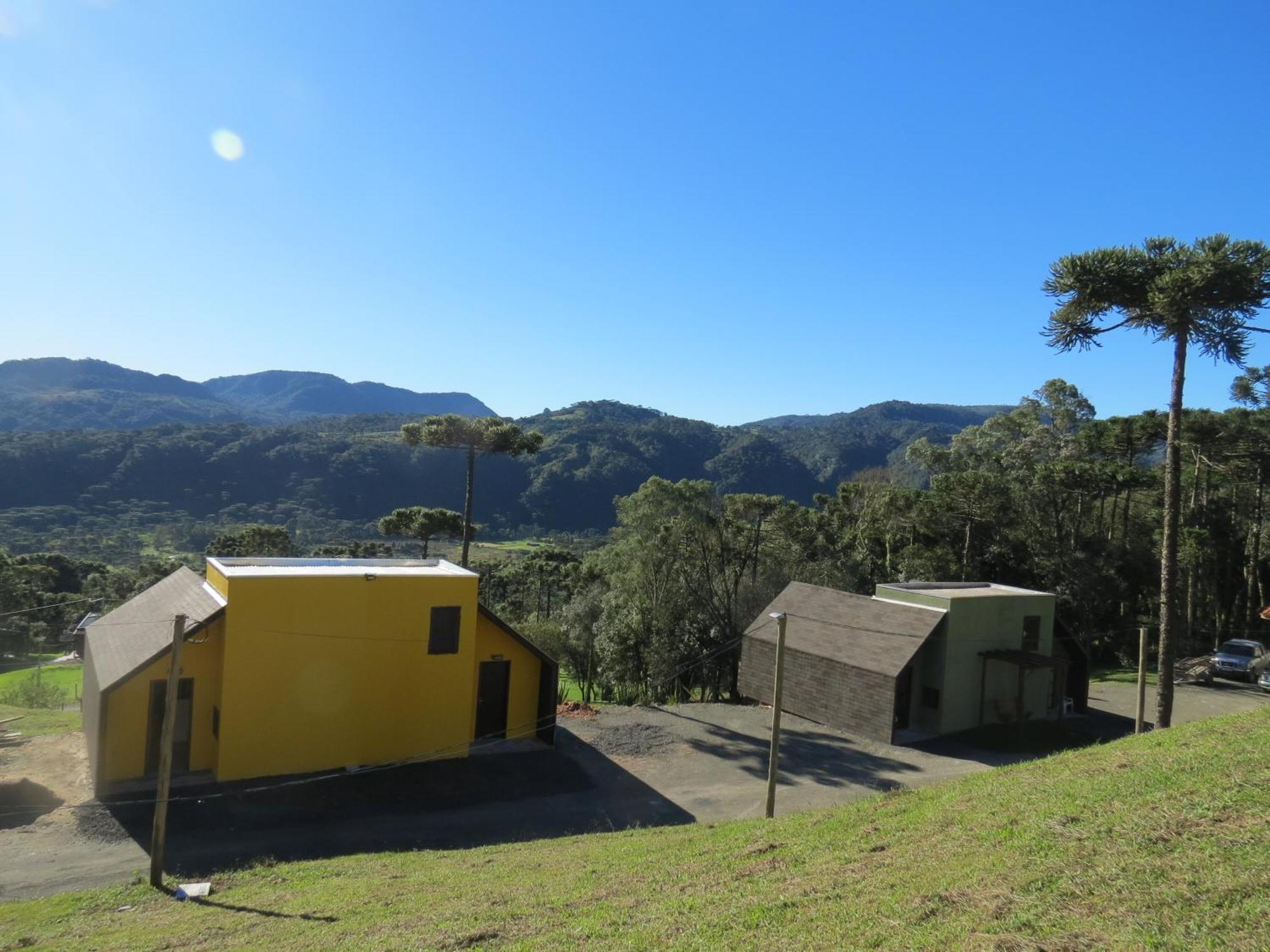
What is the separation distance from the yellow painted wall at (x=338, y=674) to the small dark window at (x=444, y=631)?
13cm

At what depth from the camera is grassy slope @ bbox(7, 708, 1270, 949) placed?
6.06 m

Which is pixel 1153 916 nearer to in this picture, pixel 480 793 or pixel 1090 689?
pixel 480 793

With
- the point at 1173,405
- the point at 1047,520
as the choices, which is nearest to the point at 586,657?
the point at 1047,520

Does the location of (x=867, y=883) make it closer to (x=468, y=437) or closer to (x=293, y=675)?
(x=293, y=675)

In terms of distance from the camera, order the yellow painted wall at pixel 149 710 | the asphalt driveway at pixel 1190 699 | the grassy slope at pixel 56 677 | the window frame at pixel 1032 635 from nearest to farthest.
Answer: the yellow painted wall at pixel 149 710 < the asphalt driveway at pixel 1190 699 < the window frame at pixel 1032 635 < the grassy slope at pixel 56 677

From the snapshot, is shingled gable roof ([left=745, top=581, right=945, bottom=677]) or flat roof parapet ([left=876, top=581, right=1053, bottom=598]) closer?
shingled gable roof ([left=745, top=581, right=945, bottom=677])

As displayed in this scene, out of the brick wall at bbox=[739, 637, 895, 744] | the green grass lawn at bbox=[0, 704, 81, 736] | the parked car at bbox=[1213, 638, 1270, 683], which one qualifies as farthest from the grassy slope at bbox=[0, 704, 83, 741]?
the parked car at bbox=[1213, 638, 1270, 683]

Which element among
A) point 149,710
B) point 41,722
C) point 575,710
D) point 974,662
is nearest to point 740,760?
point 575,710

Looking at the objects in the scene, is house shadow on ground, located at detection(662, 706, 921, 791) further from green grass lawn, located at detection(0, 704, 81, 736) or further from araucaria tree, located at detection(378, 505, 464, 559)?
green grass lawn, located at detection(0, 704, 81, 736)

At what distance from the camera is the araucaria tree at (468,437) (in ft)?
86.5

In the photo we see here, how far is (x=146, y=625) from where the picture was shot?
18469 mm

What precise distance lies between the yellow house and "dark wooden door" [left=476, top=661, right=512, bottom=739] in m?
0.42

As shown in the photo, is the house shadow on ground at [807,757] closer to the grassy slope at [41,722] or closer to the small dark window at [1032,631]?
the small dark window at [1032,631]

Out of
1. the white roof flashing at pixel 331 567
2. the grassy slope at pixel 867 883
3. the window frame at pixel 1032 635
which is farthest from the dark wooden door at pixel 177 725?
the window frame at pixel 1032 635
